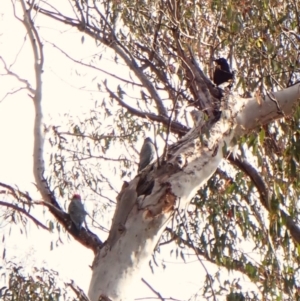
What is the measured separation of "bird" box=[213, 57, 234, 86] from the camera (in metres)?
4.72

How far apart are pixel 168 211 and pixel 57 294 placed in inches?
54.7

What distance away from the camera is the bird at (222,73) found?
4.72 metres

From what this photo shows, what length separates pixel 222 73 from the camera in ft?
15.9

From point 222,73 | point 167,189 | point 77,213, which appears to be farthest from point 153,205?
point 222,73

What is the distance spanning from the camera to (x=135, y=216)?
10.5ft

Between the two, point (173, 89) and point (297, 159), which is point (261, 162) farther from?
point (173, 89)

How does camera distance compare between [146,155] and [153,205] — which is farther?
[146,155]

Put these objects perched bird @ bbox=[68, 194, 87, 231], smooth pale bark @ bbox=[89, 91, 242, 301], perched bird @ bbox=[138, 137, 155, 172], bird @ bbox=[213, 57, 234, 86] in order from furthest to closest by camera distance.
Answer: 1. bird @ bbox=[213, 57, 234, 86]
2. perched bird @ bbox=[138, 137, 155, 172]
3. perched bird @ bbox=[68, 194, 87, 231]
4. smooth pale bark @ bbox=[89, 91, 242, 301]

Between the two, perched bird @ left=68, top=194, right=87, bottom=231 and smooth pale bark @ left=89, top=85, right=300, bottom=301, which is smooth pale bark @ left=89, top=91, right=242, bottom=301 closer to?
smooth pale bark @ left=89, top=85, right=300, bottom=301

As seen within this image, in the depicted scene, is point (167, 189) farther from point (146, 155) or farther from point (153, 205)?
point (146, 155)

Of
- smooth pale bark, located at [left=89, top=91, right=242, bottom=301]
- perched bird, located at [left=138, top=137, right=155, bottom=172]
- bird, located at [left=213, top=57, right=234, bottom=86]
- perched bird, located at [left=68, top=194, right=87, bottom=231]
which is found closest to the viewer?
smooth pale bark, located at [left=89, top=91, right=242, bottom=301]

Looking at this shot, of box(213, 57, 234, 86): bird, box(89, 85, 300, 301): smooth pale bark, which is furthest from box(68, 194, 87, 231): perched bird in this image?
box(213, 57, 234, 86): bird

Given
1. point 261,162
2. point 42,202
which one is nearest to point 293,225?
point 261,162

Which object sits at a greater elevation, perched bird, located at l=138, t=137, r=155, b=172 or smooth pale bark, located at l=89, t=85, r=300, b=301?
perched bird, located at l=138, t=137, r=155, b=172
